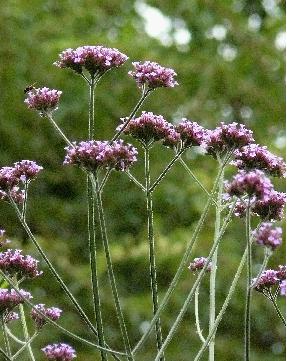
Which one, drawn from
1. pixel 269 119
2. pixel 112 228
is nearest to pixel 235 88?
pixel 269 119

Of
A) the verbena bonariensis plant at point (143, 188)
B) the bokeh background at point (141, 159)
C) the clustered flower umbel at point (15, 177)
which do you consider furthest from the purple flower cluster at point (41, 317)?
the bokeh background at point (141, 159)

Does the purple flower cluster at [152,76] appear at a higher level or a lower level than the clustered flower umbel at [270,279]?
higher

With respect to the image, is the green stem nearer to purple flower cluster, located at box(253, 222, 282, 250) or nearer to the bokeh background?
purple flower cluster, located at box(253, 222, 282, 250)

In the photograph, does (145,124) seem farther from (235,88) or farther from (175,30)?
(175,30)

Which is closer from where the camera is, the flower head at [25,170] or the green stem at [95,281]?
the green stem at [95,281]

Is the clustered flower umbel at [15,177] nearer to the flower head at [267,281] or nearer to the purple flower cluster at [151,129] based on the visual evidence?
the purple flower cluster at [151,129]

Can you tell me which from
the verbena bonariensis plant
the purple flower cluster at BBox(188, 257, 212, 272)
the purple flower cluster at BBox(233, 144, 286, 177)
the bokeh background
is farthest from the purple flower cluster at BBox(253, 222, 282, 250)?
the bokeh background
